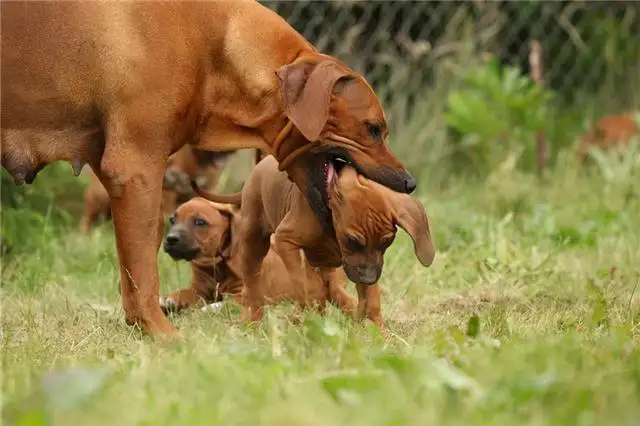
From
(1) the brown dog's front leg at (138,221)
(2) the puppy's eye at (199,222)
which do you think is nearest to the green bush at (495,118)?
(2) the puppy's eye at (199,222)

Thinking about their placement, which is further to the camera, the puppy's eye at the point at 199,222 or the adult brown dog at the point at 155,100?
the puppy's eye at the point at 199,222

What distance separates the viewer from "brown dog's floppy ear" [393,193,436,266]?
4.13 metres

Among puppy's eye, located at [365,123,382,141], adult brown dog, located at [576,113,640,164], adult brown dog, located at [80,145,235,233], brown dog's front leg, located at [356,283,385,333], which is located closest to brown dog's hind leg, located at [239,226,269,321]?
brown dog's front leg, located at [356,283,385,333]

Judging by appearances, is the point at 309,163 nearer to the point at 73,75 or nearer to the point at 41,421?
the point at 73,75

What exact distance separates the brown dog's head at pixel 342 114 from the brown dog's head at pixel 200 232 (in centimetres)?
132

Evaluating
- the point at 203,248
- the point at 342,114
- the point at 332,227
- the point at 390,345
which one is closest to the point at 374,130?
the point at 342,114

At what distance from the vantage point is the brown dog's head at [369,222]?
410 centimetres

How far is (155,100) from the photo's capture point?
388 cm

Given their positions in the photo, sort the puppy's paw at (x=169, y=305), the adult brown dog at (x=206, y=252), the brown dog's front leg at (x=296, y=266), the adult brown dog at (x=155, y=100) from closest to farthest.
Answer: the adult brown dog at (x=155, y=100) → the brown dog's front leg at (x=296, y=266) → the puppy's paw at (x=169, y=305) → the adult brown dog at (x=206, y=252)

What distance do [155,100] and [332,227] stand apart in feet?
2.63

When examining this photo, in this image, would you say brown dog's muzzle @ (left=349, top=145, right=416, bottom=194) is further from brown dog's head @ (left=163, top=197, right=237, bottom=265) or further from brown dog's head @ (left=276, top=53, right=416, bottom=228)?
brown dog's head @ (left=163, top=197, right=237, bottom=265)

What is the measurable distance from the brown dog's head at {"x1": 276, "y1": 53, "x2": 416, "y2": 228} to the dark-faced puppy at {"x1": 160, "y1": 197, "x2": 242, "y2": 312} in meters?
1.32

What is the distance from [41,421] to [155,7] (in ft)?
6.12

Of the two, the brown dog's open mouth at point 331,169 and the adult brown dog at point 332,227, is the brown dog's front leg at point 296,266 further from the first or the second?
the brown dog's open mouth at point 331,169
